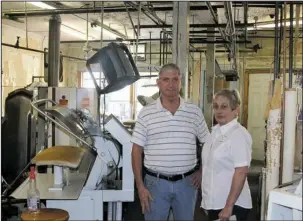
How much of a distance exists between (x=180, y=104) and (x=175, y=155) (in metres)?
0.21

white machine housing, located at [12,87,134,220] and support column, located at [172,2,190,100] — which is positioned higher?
support column, located at [172,2,190,100]

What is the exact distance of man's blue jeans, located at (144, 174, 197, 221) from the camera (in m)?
1.45

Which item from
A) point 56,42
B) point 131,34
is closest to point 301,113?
point 56,42

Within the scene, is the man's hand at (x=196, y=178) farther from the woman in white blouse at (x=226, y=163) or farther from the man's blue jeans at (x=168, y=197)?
the woman in white blouse at (x=226, y=163)

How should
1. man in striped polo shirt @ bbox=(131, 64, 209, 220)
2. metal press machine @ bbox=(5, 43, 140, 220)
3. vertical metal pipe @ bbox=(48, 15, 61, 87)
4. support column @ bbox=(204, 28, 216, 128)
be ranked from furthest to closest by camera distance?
support column @ bbox=(204, 28, 216, 128) → vertical metal pipe @ bbox=(48, 15, 61, 87) → metal press machine @ bbox=(5, 43, 140, 220) → man in striped polo shirt @ bbox=(131, 64, 209, 220)

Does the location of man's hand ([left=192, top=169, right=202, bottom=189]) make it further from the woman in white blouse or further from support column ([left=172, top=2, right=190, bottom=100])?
support column ([left=172, top=2, right=190, bottom=100])

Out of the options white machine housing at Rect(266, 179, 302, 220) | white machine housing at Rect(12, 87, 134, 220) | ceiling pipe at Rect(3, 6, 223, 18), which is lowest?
white machine housing at Rect(12, 87, 134, 220)

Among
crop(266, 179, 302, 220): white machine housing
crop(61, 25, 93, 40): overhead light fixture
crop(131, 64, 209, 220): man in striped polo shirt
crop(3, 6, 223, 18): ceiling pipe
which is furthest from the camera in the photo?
crop(61, 25, 93, 40): overhead light fixture

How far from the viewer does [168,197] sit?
1.47 m

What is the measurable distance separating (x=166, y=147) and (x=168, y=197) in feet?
0.74

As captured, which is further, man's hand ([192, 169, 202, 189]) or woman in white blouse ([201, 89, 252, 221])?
man's hand ([192, 169, 202, 189])

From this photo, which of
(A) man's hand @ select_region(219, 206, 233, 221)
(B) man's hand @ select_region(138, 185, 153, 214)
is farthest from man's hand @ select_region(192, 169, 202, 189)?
(A) man's hand @ select_region(219, 206, 233, 221)

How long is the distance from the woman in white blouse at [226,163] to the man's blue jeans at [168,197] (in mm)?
213

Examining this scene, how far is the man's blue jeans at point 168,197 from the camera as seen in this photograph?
1.45 metres
